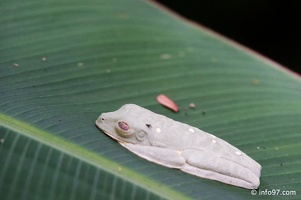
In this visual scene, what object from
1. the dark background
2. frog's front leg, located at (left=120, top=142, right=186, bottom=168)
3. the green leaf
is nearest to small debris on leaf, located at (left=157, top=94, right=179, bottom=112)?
the green leaf

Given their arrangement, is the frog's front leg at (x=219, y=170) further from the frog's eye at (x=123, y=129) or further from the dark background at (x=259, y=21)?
the dark background at (x=259, y=21)

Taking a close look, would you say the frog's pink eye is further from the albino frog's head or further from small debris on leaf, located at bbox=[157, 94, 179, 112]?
small debris on leaf, located at bbox=[157, 94, 179, 112]

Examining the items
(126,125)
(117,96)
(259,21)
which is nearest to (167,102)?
(117,96)

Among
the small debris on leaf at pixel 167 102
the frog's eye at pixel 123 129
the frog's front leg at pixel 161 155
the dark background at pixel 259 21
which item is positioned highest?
the dark background at pixel 259 21

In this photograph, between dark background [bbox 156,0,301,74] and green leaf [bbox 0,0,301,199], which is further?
dark background [bbox 156,0,301,74]

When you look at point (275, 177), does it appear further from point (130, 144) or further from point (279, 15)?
point (279, 15)

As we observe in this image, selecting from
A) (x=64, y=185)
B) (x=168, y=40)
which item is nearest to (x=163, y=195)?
(x=64, y=185)

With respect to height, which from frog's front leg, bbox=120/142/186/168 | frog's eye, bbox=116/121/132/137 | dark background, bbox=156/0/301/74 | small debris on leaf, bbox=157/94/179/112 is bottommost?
frog's front leg, bbox=120/142/186/168

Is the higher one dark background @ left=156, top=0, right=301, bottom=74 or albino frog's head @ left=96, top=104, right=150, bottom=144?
dark background @ left=156, top=0, right=301, bottom=74

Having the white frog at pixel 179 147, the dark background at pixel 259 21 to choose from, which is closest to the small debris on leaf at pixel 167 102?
the white frog at pixel 179 147
